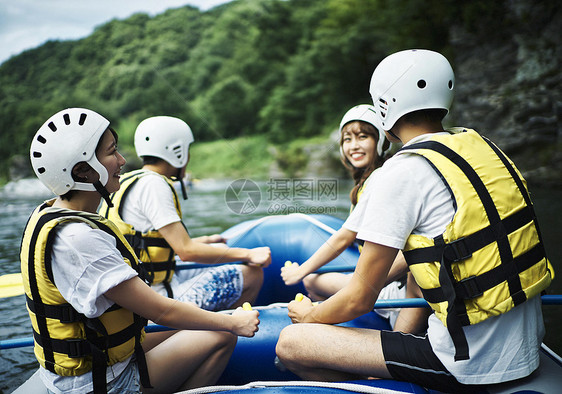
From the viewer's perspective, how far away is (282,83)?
25.6m

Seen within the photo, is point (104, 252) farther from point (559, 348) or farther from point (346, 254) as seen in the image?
point (559, 348)

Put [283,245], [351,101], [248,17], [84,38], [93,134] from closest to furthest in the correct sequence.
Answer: [93,134], [283,245], [351,101], [248,17], [84,38]

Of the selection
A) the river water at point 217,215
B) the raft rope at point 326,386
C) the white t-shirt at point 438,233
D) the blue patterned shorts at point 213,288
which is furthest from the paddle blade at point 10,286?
the white t-shirt at point 438,233

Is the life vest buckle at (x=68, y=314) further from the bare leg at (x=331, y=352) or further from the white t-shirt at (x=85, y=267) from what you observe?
the bare leg at (x=331, y=352)

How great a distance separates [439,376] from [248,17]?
3628 centimetres

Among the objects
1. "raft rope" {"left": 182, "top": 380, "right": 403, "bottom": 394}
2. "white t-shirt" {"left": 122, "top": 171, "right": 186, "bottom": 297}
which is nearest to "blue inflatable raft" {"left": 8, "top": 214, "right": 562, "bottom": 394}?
"raft rope" {"left": 182, "top": 380, "right": 403, "bottom": 394}

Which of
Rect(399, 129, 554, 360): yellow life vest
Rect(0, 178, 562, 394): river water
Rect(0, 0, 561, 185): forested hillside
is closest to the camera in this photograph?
Rect(399, 129, 554, 360): yellow life vest

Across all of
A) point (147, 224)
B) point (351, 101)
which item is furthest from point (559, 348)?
point (351, 101)

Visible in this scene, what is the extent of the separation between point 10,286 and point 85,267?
1.87m

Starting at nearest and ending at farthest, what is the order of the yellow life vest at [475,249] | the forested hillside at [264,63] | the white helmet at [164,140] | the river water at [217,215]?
the yellow life vest at [475,249]
the white helmet at [164,140]
the river water at [217,215]
the forested hillside at [264,63]

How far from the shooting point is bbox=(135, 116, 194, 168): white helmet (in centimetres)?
242

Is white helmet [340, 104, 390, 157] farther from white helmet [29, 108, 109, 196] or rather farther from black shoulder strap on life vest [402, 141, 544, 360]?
white helmet [29, 108, 109, 196]

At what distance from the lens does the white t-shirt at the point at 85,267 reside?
116 cm

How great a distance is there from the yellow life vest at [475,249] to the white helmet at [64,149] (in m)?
1.01
